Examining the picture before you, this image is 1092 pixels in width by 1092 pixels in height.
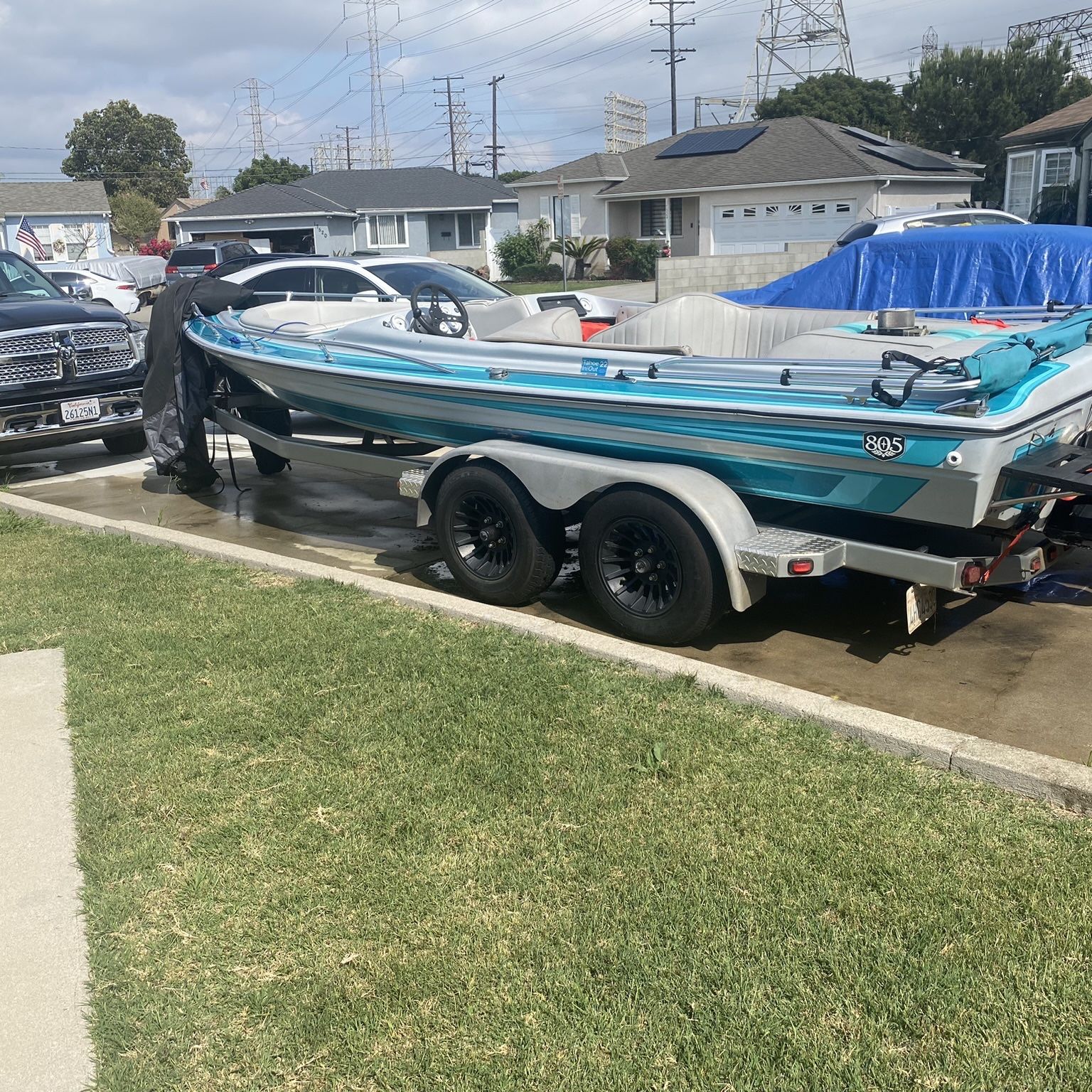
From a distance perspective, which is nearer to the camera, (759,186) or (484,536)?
(484,536)

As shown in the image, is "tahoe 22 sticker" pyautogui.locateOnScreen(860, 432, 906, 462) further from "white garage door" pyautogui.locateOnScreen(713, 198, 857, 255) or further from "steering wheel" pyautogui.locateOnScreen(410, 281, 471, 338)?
"white garage door" pyautogui.locateOnScreen(713, 198, 857, 255)

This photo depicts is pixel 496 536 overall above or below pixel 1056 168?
below

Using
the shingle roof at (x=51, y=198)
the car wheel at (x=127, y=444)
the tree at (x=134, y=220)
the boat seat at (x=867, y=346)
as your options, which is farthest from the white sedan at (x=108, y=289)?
the tree at (x=134, y=220)

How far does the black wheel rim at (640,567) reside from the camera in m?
5.33

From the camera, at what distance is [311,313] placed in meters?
8.99

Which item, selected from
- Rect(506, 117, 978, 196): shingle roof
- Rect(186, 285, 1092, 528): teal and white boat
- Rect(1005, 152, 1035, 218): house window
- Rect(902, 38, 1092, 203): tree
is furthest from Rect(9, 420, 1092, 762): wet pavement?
Rect(902, 38, 1092, 203): tree

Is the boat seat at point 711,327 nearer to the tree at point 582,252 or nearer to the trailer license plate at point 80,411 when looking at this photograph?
the trailer license plate at point 80,411

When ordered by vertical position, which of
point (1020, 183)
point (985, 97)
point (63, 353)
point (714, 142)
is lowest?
point (63, 353)

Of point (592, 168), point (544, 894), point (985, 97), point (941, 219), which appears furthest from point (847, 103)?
point (544, 894)

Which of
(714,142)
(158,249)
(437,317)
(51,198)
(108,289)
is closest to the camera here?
(437,317)

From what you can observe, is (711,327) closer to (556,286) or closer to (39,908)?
(39,908)

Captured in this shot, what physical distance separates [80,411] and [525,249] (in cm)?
3751

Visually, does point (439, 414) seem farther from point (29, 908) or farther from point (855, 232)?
point (855, 232)

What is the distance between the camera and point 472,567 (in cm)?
626
